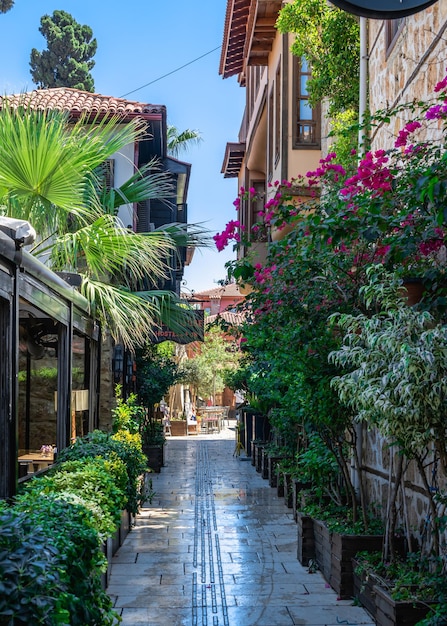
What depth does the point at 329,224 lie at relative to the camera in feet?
20.2

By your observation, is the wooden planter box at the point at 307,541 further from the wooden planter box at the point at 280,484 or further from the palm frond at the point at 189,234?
the wooden planter box at the point at 280,484

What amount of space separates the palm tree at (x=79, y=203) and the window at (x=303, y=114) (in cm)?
378

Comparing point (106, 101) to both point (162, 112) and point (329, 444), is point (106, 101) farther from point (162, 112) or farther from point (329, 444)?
point (329, 444)

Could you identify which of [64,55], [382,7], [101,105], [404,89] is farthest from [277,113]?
[64,55]

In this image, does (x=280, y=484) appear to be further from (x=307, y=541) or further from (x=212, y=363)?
(x=212, y=363)

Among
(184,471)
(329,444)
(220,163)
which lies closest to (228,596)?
(329,444)

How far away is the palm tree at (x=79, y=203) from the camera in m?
8.68

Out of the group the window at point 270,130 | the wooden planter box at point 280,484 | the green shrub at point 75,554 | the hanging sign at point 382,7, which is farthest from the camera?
the window at point 270,130

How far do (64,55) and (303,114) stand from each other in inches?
901

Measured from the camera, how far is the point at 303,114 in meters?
14.8

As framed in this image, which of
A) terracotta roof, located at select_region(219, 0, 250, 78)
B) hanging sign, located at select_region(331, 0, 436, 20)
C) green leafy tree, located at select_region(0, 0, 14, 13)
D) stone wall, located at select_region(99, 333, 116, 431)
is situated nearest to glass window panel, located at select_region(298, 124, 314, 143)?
terracotta roof, located at select_region(219, 0, 250, 78)

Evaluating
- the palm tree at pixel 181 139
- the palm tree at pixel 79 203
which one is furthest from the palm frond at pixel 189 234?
the palm tree at pixel 181 139

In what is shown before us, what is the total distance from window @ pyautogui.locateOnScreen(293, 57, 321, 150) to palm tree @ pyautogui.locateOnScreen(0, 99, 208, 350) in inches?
149

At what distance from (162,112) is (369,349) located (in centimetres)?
1309
